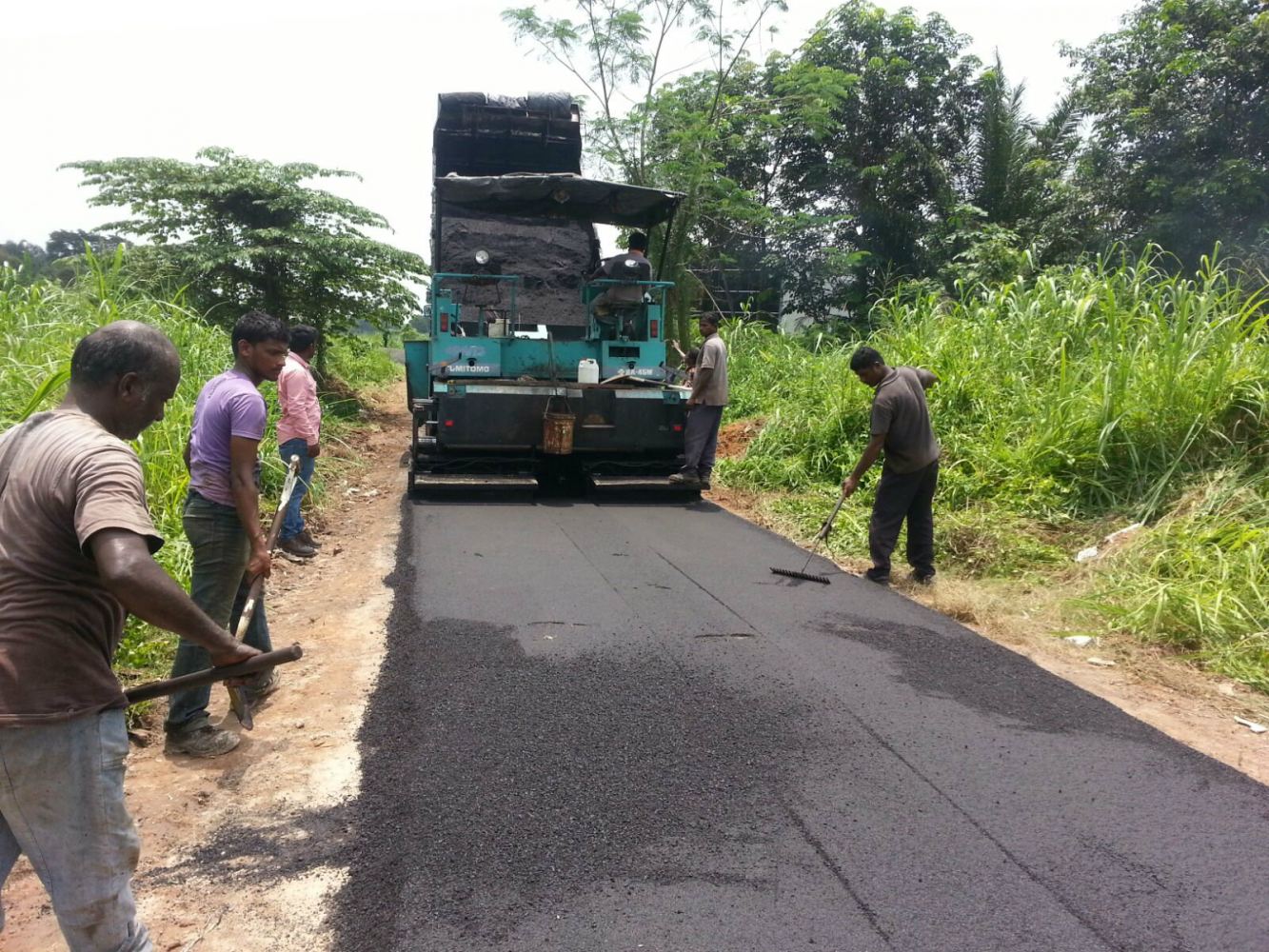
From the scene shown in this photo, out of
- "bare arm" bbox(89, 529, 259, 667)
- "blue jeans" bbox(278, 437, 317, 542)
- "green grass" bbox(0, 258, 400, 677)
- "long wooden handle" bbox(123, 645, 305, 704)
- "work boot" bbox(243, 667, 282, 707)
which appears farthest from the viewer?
"blue jeans" bbox(278, 437, 317, 542)

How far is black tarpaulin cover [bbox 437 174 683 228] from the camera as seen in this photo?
27.6 feet

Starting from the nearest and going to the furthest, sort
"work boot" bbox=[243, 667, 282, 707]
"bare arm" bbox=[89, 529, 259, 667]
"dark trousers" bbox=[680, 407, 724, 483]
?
"bare arm" bbox=[89, 529, 259, 667] → "work boot" bbox=[243, 667, 282, 707] → "dark trousers" bbox=[680, 407, 724, 483]

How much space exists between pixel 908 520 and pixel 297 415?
4101mm

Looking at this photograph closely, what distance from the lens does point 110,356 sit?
1922 millimetres

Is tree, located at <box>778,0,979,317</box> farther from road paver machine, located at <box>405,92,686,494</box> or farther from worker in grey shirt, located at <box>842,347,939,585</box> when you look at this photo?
worker in grey shirt, located at <box>842,347,939,585</box>

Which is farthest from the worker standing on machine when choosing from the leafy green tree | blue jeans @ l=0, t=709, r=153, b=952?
the leafy green tree

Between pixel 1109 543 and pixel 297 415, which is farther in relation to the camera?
pixel 297 415

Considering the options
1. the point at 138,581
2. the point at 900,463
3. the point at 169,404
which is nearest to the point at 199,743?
the point at 138,581

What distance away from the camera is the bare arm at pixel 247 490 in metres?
3.45

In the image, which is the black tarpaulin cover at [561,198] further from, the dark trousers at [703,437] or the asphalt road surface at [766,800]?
the asphalt road surface at [766,800]

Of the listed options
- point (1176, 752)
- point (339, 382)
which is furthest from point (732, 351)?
point (1176, 752)

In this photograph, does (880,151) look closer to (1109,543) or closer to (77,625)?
(1109,543)

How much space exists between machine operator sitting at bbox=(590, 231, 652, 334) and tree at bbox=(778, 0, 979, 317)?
801 centimetres

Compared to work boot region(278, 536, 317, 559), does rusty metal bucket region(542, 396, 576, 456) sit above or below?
above
